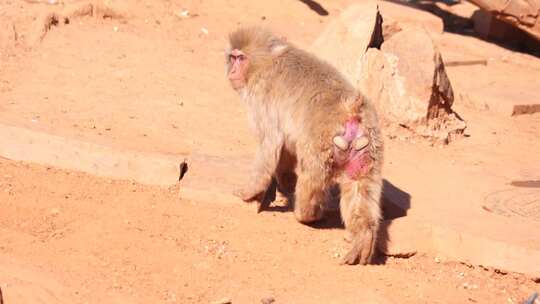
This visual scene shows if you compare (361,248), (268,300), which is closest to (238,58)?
(361,248)

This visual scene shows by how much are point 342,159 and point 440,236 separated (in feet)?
3.35

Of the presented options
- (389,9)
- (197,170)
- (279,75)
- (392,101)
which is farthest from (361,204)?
(389,9)

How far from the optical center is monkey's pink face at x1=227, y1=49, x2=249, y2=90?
641 centimetres

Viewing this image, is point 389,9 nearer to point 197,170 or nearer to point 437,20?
point 437,20

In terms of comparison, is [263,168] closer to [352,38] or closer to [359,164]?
[359,164]

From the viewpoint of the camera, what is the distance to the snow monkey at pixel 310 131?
5.87 metres

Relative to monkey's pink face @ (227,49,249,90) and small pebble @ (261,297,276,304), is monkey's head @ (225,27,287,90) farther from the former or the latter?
small pebble @ (261,297,276,304)

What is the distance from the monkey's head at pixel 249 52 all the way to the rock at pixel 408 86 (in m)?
2.38

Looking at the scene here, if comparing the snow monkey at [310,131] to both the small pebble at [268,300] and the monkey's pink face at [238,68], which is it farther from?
the small pebble at [268,300]

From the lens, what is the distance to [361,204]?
19.2ft

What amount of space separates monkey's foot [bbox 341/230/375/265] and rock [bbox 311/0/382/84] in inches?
120

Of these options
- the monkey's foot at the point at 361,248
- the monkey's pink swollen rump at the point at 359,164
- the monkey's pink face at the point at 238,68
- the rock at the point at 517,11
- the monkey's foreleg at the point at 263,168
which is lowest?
the monkey's foot at the point at 361,248

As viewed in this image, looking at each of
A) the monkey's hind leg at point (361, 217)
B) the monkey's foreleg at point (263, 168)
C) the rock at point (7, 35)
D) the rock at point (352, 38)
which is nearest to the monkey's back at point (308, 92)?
the monkey's foreleg at point (263, 168)

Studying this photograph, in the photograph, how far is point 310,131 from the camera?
5.96 metres
